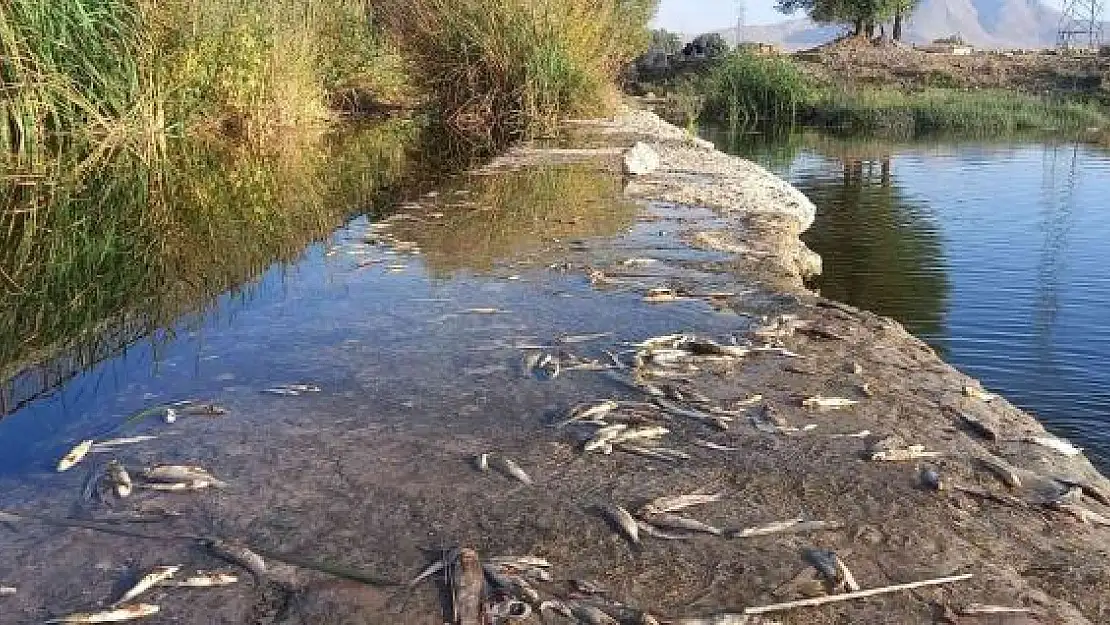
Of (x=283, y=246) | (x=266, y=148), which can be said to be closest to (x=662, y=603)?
(x=283, y=246)

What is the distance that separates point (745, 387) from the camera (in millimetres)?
3463

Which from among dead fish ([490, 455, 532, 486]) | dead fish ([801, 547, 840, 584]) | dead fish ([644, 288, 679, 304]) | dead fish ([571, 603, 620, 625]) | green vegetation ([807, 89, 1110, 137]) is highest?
dead fish ([644, 288, 679, 304])

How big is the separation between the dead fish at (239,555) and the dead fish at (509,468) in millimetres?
714

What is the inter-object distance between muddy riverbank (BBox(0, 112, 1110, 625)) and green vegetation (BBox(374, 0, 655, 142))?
8.58 metres

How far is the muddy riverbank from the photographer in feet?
7.29

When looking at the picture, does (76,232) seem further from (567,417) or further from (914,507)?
(914,507)

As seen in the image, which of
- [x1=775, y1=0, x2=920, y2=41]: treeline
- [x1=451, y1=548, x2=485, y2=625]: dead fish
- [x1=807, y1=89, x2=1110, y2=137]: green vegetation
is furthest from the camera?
[x1=775, y1=0, x2=920, y2=41]: treeline

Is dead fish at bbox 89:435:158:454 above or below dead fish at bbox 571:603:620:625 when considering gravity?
above

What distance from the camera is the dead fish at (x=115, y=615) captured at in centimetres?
209

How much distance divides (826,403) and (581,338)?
1084mm

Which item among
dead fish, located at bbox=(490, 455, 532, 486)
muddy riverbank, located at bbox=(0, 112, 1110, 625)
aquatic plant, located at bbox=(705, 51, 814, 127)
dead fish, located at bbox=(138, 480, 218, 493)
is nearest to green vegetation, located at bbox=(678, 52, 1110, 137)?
aquatic plant, located at bbox=(705, 51, 814, 127)

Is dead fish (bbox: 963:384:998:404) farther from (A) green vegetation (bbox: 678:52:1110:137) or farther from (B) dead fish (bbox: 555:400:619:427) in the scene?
(A) green vegetation (bbox: 678:52:1110:137)

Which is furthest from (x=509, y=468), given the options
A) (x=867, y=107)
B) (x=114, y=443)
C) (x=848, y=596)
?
(x=867, y=107)

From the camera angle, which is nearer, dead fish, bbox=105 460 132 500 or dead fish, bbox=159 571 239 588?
dead fish, bbox=159 571 239 588
